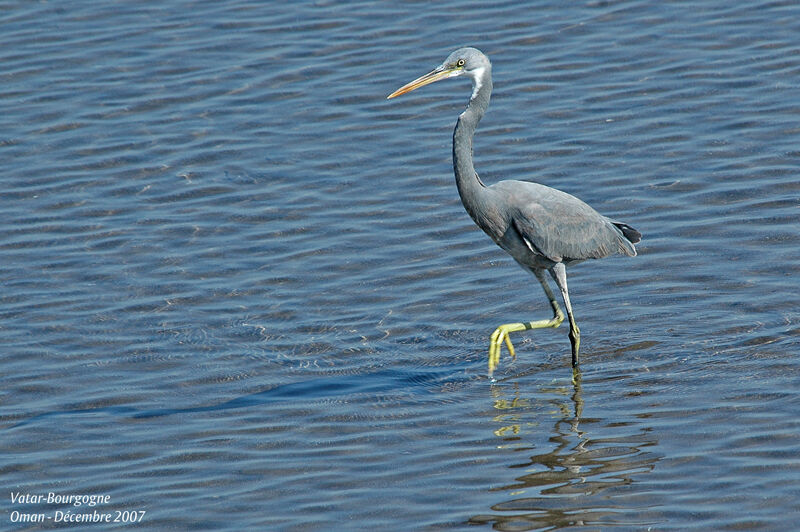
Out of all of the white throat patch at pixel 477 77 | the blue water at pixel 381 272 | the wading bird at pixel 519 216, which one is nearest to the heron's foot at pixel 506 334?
the wading bird at pixel 519 216

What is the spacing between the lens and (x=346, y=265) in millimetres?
9219

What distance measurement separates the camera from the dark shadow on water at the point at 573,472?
5910 mm

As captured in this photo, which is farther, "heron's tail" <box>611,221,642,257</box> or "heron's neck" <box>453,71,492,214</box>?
"heron's tail" <box>611,221,642,257</box>

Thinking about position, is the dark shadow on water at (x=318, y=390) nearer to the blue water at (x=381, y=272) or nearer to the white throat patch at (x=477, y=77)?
the blue water at (x=381, y=272)

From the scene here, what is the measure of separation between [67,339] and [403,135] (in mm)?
4166

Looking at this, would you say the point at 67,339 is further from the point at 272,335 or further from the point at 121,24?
the point at 121,24

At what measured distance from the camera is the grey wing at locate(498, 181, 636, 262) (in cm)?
773

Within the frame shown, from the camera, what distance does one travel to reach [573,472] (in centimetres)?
635

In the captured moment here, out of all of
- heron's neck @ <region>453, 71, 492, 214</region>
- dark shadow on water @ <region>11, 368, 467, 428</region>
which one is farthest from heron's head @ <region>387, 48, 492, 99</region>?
dark shadow on water @ <region>11, 368, 467, 428</region>

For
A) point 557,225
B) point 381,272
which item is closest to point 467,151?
point 557,225

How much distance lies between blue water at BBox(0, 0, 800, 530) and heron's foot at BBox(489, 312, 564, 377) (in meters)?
0.13

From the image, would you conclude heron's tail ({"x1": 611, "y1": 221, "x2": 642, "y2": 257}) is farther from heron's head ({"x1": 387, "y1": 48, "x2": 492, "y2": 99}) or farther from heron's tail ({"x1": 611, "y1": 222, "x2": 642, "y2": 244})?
heron's head ({"x1": 387, "y1": 48, "x2": 492, "y2": 99})

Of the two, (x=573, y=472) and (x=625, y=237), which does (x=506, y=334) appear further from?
(x=573, y=472)

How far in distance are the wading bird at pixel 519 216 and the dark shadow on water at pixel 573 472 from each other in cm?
70
